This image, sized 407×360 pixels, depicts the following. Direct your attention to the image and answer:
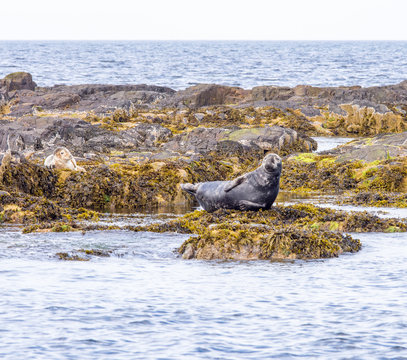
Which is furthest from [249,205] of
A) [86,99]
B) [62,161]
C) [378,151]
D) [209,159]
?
[86,99]

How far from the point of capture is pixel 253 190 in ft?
41.4

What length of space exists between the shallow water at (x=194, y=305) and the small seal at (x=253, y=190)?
2.17 m

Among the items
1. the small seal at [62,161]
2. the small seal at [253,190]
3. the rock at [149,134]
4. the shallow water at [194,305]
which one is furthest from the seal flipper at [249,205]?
the rock at [149,134]

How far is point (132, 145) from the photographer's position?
84.9 feet

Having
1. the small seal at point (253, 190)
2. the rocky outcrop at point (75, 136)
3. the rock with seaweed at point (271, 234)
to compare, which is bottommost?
the rocky outcrop at point (75, 136)

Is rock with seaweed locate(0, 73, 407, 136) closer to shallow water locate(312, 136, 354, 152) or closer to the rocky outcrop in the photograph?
Answer: shallow water locate(312, 136, 354, 152)

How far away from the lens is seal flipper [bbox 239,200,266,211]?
41.3 feet

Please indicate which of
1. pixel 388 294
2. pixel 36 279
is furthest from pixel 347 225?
pixel 36 279

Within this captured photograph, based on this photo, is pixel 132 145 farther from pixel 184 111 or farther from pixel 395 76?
pixel 395 76

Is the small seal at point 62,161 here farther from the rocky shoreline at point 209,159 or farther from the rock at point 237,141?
the rock at point 237,141

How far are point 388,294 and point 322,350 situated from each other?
6.87ft

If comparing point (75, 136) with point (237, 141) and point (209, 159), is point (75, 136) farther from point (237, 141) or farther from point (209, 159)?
point (209, 159)

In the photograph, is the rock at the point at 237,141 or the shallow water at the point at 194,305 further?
the rock at the point at 237,141

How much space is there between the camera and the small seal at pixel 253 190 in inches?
496
